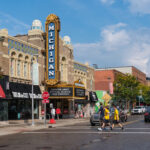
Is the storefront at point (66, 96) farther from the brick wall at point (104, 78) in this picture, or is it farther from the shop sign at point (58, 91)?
the brick wall at point (104, 78)

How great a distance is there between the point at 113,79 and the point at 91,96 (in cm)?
2293

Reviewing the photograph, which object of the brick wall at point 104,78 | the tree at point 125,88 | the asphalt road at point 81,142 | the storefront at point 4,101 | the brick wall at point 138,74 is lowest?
the asphalt road at point 81,142

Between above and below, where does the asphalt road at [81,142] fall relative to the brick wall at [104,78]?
below

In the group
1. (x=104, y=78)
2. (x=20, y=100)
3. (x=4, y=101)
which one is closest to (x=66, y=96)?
(x=20, y=100)

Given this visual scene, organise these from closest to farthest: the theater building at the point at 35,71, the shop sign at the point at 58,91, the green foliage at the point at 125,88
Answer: the theater building at the point at 35,71 < the shop sign at the point at 58,91 < the green foliage at the point at 125,88

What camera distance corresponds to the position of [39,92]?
36344mm

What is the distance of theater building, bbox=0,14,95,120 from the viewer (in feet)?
103


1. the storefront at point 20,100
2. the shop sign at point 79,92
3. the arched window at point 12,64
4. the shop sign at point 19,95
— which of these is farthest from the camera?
the shop sign at point 79,92

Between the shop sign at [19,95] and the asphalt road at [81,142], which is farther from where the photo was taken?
the shop sign at [19,95]

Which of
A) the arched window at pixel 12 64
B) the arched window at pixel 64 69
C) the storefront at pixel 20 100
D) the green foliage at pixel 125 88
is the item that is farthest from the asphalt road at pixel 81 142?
the green foliage at pixel 125 88

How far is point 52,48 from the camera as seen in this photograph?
122 ft

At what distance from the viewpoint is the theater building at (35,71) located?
31312 mm

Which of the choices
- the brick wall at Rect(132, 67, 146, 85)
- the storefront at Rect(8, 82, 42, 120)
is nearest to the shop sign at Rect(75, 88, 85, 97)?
the storefront at Rect(8, 82, 42, 120)

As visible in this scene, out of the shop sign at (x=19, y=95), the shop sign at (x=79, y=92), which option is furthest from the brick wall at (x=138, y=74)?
the shop sign at (x=19, y=95)
